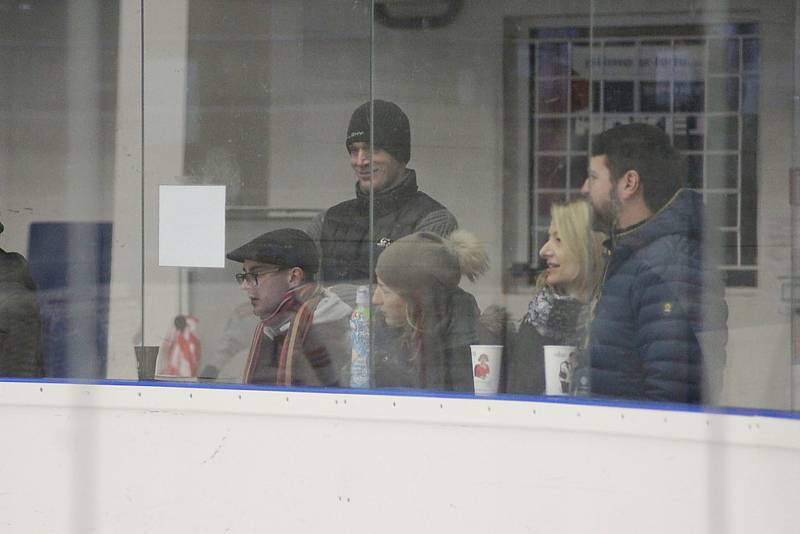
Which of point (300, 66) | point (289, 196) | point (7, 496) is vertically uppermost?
point (300, 66)

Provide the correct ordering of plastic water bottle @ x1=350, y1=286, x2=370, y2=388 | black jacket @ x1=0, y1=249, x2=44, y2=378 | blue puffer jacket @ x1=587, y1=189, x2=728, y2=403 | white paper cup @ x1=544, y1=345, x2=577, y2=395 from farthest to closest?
black jacket @ x1=0, y1=249, x2=44, y2=378 < plastic water bottle @ x1=350, y1=286, x2=370, y2=388 < white paper cup @ x1=544, y1=345, x2=577, y2=395 < blue puffer jacket @ x1=587, y1=189, x2=728, y2=403

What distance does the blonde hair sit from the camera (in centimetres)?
277

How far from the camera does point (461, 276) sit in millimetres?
2896

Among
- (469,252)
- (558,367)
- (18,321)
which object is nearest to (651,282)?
(558,367)

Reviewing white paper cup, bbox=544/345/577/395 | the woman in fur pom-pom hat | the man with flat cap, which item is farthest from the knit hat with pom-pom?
white paper cup, bbox=544/345/577/395

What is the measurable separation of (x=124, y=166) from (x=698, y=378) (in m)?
1.68

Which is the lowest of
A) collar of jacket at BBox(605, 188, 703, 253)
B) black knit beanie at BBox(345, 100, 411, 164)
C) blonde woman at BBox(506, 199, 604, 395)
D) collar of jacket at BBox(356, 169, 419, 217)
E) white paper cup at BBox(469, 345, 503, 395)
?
white paper cup at BBox(469, 345, 503, 395)

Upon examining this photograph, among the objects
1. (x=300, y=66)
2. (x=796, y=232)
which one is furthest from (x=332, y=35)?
(x=796, y=232)

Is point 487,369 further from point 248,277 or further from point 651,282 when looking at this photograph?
point 248,277

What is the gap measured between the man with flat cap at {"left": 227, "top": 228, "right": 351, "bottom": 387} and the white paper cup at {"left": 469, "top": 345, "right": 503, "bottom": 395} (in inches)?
→ 14.3

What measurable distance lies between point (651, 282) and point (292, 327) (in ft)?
Result: 3.26

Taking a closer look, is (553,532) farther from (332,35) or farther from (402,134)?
(332,35)

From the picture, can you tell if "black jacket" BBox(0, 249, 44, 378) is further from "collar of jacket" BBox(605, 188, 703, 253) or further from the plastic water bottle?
"collar of jacket" BBox(605, 188, 703, 253)

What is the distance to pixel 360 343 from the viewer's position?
9.78ft
